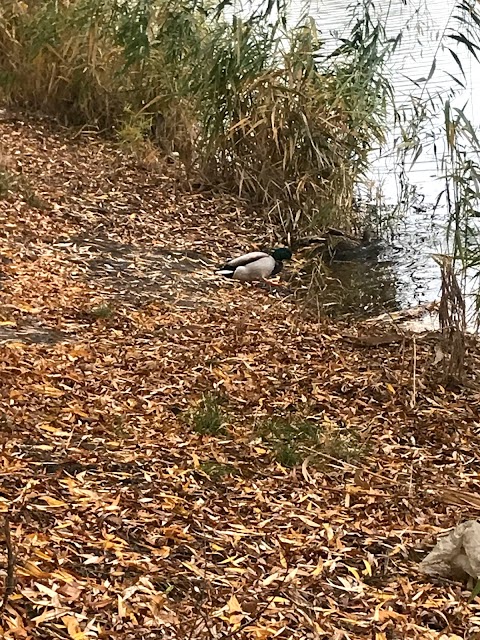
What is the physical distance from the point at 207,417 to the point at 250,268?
172 cm

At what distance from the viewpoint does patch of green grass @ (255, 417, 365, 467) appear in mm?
2539

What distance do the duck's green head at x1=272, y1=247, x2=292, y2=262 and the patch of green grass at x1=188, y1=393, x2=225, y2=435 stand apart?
6.17ft

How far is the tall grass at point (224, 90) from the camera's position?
5094 mm

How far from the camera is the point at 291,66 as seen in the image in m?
5.16

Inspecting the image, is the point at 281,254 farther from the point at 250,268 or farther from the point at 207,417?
the point at 207,417

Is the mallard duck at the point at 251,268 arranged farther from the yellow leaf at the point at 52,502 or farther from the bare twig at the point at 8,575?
the bare twig at the point at 8,575

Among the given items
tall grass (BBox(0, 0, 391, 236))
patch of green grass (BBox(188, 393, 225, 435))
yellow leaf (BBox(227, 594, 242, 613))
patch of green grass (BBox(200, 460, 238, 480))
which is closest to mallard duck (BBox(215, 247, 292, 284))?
tall grass (BBox(0, 0, 391, 236))

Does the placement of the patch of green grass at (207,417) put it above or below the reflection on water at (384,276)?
below

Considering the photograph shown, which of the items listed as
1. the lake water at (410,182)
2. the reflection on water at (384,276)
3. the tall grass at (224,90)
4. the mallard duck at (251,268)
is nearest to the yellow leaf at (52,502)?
the reflection on water at (384,276)

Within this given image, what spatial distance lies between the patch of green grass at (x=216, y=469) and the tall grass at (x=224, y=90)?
106 inches

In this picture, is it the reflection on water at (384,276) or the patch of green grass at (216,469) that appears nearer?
the patch of green grass at (216,469)

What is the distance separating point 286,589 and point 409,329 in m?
1.91

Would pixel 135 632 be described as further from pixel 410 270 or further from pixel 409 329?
pixel 410 270

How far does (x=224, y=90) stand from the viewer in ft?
17.2
